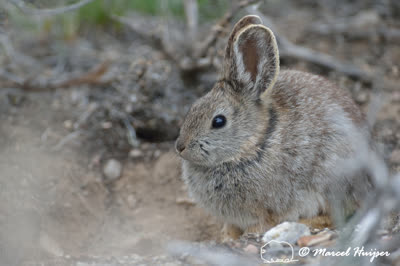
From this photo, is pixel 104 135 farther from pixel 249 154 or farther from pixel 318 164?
pixel 318 164

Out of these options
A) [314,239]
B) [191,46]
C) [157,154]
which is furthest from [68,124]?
[314,239]

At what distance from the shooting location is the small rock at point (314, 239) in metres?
2.91

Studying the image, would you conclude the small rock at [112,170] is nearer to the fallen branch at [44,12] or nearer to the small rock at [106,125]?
the small rock at [106,125]

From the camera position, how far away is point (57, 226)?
397 cm

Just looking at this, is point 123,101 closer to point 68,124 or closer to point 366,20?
point 68,124

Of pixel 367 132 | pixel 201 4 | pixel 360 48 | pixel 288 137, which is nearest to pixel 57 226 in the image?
pixel 288 137

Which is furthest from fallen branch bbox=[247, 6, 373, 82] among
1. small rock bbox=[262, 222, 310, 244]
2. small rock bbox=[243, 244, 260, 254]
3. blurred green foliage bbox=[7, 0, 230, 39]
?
small rock bbox=[243, 244, 260, 254]

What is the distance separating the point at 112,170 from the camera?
4.70 m

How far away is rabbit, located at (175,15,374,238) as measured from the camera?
3430 millimetres

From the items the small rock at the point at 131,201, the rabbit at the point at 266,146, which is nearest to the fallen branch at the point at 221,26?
the rabbit at the point at 266,146

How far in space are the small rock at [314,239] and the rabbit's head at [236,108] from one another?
0.79 meters

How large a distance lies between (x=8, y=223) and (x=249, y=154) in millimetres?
1969

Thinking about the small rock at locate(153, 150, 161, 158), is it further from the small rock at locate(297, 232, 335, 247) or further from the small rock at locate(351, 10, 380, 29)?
the small rock at locate(351, 10, 380, 29)

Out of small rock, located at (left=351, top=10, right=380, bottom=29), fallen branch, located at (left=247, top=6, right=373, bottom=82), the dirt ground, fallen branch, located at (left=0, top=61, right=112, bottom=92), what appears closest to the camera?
the dirt ground
